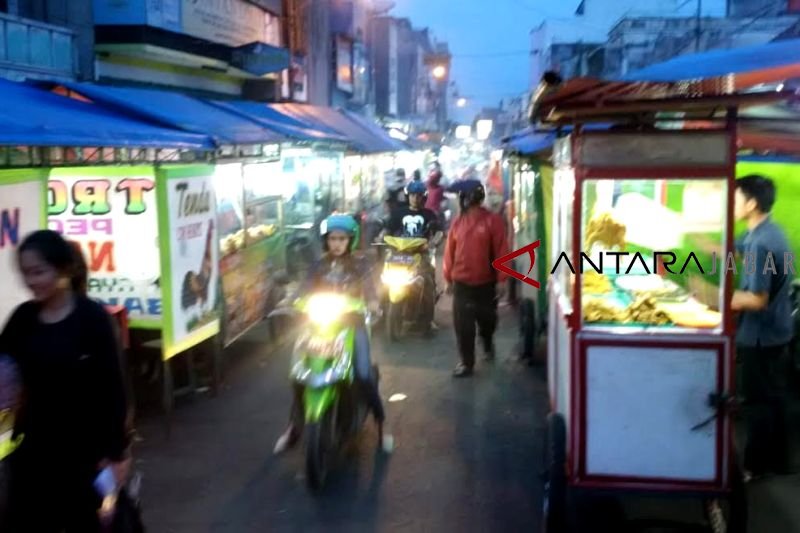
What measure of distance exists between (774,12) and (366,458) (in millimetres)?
22333

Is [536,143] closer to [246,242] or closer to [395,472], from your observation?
[246,242]

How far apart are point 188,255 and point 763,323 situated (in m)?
4.26

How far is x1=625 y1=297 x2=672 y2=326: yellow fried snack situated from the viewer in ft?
14.9

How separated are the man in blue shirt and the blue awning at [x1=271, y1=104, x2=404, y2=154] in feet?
33.7

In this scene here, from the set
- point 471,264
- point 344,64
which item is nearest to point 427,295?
point 471,264

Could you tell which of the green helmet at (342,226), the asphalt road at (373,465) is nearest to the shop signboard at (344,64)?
the asphalt road at (373,465)

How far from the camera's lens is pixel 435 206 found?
1645 centimetres

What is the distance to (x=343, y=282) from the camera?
5.79m

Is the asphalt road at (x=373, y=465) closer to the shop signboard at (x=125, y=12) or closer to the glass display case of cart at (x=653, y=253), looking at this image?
the glass display case of cart at (x=653, y=253)

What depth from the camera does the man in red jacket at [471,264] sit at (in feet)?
26.0

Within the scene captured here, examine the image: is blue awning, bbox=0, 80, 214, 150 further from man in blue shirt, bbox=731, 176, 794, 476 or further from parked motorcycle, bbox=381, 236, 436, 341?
man in blue shirt, bbox=731, 176, 794, 476

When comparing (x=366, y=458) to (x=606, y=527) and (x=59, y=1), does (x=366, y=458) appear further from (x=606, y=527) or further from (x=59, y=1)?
(x=59, y=1)

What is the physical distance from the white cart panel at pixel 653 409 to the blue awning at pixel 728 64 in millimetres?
1321

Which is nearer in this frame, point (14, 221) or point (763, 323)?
point (14, 221)
